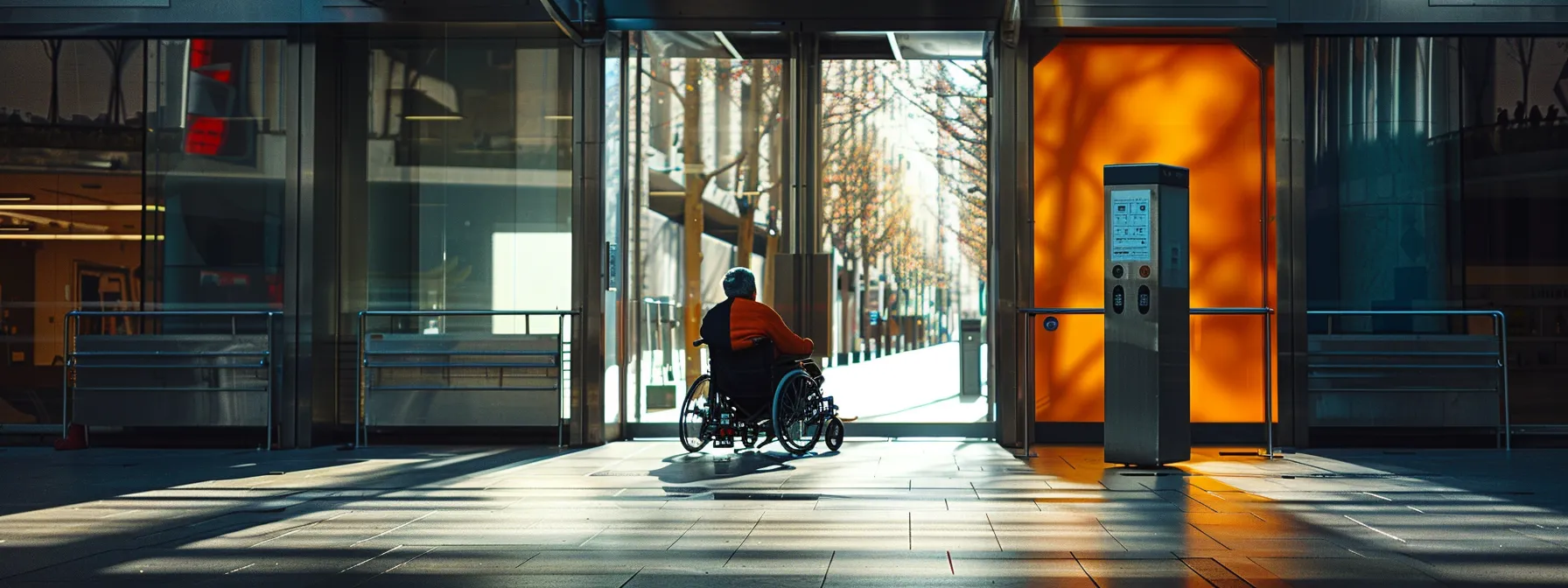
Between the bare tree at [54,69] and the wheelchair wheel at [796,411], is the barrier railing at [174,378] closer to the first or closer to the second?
the bare tree at [54,69]

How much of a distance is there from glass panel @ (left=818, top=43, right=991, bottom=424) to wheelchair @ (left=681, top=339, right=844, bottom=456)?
4.51 ft

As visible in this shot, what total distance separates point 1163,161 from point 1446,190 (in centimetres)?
206

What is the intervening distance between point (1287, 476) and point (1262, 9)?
368cm

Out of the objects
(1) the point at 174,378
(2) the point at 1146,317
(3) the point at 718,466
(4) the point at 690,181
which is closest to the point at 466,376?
(1) the point at 174,378

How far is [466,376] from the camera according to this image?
10836 mm

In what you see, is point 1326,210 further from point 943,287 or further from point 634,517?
point 634,517

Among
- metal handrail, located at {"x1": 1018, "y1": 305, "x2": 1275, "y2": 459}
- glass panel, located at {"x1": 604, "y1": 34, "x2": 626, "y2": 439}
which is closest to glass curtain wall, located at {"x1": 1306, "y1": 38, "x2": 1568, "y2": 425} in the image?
metal handrail, located at {"x1": 1018, "y1": 305, "x2": 1275, "y2": 459}

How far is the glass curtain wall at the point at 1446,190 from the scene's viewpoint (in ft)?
34.5

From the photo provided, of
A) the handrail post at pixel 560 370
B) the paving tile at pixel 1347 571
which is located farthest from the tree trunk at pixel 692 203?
the paving tile at pixel 1347 571

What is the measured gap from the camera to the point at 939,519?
251 inches

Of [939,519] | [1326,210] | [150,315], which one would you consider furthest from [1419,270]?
[150,315]

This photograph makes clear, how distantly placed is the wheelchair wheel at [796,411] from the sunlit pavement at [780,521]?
193 millimetres

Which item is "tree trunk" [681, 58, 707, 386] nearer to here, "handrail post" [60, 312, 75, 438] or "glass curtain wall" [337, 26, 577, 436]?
"glass curtain wall" [337, 26, 577, 436]

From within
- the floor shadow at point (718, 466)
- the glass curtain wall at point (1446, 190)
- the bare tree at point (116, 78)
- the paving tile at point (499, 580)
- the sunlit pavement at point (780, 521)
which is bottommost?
the floor shadow at point (718, 466)
